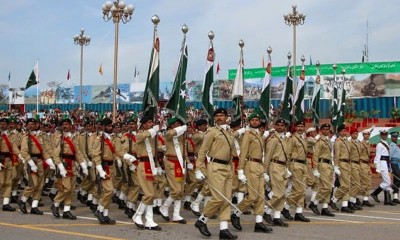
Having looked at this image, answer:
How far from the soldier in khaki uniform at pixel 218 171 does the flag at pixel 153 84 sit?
5.08 feet

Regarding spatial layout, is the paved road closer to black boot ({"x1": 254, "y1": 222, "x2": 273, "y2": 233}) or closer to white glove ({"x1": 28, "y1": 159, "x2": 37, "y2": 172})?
black boot ({"x1": 254, "y1": 222, "x2": 273, "y2": 233})

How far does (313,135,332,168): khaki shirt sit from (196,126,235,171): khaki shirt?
388cm

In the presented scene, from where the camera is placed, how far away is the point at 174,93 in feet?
33.6

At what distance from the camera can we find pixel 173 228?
942 centimetres

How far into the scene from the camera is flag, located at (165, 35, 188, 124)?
10.1m

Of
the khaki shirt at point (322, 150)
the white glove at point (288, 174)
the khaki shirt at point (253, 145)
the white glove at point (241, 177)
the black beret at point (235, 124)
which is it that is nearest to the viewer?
the white glove at point (241, 177)

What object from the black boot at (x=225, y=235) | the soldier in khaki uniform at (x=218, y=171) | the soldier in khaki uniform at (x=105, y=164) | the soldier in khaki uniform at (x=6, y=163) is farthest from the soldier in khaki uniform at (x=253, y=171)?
the soldier in khaki uniform at (x=6, y=163)

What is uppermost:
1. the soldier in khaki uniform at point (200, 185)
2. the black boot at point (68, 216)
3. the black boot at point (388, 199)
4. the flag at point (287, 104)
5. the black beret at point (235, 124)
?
the flag at point (287, 104)

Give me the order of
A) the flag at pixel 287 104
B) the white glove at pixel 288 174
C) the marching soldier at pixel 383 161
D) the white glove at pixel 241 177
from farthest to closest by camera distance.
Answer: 1. the marching soldier at pixel 383 161
2. the flag at pixel 287 104
3. the white glove at pixel 288 174
4. the white glove at pixel 241 177

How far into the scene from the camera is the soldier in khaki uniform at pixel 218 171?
27.2ft

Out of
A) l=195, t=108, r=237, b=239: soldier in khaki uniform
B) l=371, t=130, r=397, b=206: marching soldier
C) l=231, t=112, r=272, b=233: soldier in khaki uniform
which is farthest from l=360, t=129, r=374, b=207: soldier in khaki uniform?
l=195, t=108, r=237, b=239: soldier in khaki uniform

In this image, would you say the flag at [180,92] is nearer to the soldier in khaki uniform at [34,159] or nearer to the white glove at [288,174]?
the white glove at [288,174]

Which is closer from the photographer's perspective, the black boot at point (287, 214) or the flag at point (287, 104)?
the black boot at point (287, 214)

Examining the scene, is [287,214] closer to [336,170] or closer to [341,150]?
[336,170]
